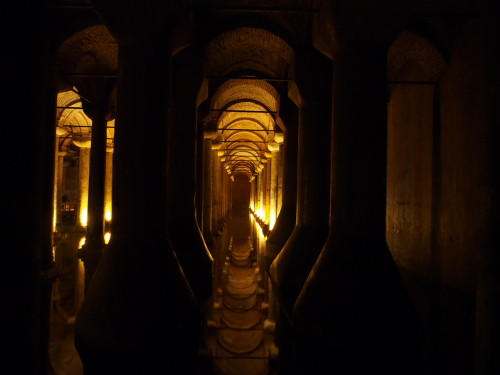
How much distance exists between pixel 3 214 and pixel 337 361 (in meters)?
2.74

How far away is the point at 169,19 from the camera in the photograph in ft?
12.6

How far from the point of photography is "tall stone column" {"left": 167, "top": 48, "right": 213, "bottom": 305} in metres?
5.90

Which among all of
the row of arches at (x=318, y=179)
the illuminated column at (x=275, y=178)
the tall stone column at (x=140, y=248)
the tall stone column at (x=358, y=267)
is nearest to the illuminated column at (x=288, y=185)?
the row of arches at (x=318, y=179)

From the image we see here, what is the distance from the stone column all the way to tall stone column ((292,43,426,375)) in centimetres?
203

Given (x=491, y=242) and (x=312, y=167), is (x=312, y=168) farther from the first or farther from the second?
(x=491, y=242)

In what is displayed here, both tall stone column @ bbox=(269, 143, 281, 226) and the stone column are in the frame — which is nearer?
the stone column

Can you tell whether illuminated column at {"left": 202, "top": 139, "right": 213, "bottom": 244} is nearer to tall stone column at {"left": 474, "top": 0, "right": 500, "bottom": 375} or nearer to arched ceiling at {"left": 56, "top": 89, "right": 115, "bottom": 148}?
arched ceiling at {"left": 56, "top": 89, "right": 115, "bottom": 148}

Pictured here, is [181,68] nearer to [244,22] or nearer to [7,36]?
[244,22]

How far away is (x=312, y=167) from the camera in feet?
19.5

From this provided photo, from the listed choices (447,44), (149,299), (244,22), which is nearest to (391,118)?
(447,44)

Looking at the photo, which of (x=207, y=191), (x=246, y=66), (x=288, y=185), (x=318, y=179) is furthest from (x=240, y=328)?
(x=246, y=66)

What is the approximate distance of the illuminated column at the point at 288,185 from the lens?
8117 millimetres

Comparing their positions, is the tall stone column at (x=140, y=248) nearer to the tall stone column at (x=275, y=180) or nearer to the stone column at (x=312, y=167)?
the stone column at (x=312, y=167)

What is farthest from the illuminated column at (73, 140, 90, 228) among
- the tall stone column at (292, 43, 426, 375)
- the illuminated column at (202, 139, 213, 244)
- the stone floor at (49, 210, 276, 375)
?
the tall stone column at (292, 43, 426, 375)
